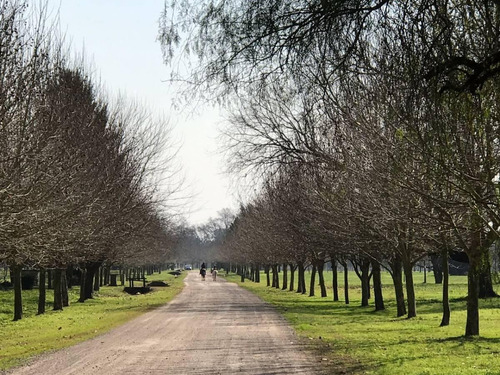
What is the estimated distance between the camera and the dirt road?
12.0m

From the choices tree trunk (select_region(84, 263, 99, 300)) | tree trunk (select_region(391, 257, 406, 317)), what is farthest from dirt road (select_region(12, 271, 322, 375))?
tree trunk (select_region(84, 263, 99, 300))

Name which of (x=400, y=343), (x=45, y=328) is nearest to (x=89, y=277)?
(x=45, y=328)

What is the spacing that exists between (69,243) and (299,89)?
15.7 m

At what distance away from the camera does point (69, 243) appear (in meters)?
21.8

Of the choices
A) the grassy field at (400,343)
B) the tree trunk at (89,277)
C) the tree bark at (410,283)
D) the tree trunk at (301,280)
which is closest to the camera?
the grassy field at (400,343)

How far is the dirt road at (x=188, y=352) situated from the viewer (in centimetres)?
1201

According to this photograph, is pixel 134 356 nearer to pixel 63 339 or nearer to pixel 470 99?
pixel 63 339

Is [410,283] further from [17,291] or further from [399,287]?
[17,291]

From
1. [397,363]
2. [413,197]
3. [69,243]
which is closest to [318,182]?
[413,197]

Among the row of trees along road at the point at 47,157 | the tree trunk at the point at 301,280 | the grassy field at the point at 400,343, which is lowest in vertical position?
the grassy field at the point at 400,343

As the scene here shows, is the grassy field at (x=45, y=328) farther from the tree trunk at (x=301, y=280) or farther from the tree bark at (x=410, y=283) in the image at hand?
the tree trunk at (x=301, y=280)

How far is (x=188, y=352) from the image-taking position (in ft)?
47.4

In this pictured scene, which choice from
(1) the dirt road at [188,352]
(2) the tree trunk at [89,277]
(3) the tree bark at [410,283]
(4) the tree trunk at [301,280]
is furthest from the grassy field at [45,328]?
(4) the tree trunk at [301,280]

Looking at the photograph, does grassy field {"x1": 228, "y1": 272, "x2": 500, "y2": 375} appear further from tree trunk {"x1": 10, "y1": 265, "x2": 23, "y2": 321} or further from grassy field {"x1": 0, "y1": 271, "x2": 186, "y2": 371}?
tree trunk {"x1": 10, "y1": 265, "x2": 23, "y2": 321}
